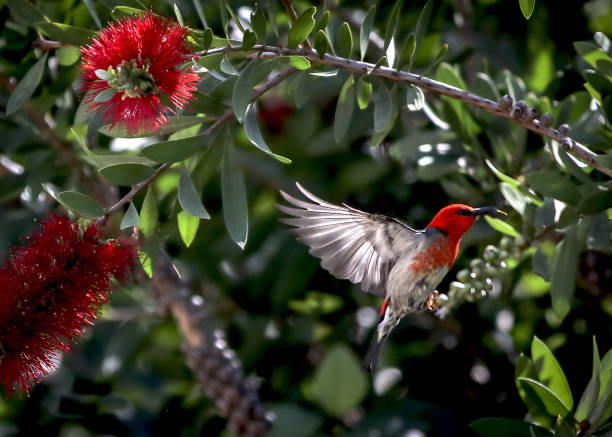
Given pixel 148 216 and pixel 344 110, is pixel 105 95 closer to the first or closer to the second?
pixel 148 216

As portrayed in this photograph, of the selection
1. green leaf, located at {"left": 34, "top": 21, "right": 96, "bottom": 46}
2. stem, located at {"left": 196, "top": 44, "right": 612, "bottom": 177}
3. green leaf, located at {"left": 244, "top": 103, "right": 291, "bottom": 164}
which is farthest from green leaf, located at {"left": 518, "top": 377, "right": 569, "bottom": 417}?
green leaf, located at {"left": 34, "top": 21, "right": 96, "bottom": 46}

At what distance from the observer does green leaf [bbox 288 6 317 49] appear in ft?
4.80

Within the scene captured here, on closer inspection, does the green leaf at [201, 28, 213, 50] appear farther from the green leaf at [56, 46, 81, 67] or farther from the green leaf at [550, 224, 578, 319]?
the green leaf at [550, 224, 578, 319]

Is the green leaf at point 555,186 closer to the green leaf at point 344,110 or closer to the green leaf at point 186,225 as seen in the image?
the green leaf at point 344,110

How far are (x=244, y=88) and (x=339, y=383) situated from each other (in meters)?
1.37

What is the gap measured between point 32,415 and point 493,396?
5.12 ft

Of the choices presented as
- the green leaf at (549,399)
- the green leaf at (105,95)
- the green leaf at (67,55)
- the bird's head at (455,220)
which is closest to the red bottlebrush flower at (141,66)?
the green leaf at (105,95)

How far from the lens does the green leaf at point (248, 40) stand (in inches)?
56.9

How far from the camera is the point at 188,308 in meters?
2.83

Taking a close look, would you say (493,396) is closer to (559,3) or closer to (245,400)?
(245,400)

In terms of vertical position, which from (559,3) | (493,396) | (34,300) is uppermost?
(34,300)

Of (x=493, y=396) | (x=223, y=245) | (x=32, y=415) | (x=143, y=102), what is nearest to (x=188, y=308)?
(x=223, y=245)

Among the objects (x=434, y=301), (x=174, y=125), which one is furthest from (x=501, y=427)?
(x=174, y=125)

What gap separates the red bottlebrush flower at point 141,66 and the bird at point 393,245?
1.28ft
